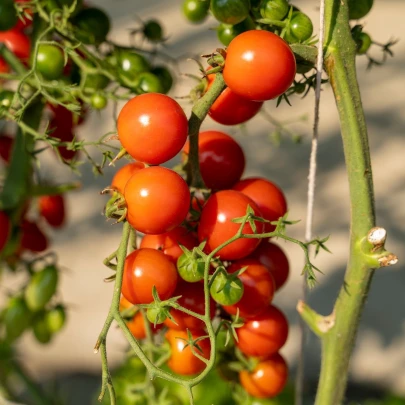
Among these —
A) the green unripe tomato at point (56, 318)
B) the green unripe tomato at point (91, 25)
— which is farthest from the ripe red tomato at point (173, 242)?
the green unripe tomato at point (56, 318)

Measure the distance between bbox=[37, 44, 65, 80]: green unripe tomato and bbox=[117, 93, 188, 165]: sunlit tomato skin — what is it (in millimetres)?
200

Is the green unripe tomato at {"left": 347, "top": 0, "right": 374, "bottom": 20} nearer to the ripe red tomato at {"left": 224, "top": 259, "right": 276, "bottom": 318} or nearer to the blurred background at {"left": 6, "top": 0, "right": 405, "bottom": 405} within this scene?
the ripe red tomato at {"left": 224, "top": 259, "right": 276, "bottom": 318}

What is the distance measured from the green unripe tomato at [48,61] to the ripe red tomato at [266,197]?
0.23m

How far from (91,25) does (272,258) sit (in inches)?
11.8

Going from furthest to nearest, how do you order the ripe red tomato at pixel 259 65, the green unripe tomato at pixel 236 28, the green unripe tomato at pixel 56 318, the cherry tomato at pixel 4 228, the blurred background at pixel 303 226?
the blurred background at pixel 303 226
the green unripe tomato at pixel 56 318
the cherry tomato at pixel 4 228
the green unripe tomato at pixel 236 28
the ripe red tomato at pixel 259 65

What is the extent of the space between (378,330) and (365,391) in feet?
0.45

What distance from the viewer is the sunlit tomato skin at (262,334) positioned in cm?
56

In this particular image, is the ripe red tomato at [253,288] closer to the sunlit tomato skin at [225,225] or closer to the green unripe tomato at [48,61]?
the sunlit tomato skin at [225,225]

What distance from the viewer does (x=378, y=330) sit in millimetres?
1399

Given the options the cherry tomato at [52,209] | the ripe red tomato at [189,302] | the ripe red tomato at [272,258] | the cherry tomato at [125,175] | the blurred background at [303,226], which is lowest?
the blurred background at [303,226]

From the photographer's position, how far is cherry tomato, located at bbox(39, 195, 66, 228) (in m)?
0.82

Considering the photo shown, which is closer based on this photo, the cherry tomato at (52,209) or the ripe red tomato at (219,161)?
the ripe red tomato at (219,161)

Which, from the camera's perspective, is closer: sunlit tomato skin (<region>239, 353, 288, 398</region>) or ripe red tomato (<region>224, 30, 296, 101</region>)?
ripe red tomato (<region>224, 30, 296, 101</region>)

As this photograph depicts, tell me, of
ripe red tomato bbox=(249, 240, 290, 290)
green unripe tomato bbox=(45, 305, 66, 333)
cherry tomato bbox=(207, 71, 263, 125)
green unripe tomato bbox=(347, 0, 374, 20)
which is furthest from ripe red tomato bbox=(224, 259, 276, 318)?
green unripe tomato bbox=(45, 305, 66, 333)
